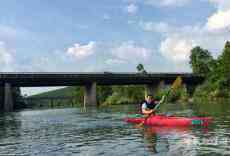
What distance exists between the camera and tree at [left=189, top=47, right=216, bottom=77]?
127125mm

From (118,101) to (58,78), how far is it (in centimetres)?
2969

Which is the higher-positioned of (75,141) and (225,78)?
(225,78)

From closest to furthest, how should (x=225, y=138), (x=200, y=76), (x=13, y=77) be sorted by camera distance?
(x=225, y=138) → (x=13, y=77) → (x=200, y=76)

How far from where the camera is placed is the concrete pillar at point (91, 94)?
103 m

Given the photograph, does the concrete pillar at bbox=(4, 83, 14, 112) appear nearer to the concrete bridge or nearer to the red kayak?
the concrete bridge

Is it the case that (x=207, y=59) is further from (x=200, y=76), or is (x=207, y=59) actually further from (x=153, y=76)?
(x=153, y=76)

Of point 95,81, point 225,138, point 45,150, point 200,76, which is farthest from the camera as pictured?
point 200,76

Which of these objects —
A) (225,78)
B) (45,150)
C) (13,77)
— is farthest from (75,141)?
(225,78)

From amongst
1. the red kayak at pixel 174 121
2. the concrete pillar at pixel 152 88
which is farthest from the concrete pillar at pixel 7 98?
the red kayak at pixel 174 121

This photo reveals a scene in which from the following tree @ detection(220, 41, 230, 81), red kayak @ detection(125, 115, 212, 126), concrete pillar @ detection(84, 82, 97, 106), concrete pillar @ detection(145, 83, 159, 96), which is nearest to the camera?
red kayak @ detection(125, 115, 212, 126)

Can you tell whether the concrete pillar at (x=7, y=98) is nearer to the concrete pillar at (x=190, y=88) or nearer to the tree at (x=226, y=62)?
the tree at (x=226, y=62)

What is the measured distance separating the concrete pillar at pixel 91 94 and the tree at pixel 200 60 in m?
38.2

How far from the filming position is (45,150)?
1981cm

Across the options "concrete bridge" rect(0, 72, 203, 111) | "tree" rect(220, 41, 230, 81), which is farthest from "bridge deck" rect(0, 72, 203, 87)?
"tree" rect(220, 41, 230, 81)
